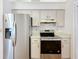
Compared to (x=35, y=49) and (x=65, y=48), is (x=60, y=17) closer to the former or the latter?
(x=65, y=48)

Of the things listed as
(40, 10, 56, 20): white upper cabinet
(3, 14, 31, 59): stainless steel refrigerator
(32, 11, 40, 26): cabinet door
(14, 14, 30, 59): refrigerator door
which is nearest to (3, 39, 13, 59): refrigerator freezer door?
(3, 14, 31, 59): stainless steel refrigerator

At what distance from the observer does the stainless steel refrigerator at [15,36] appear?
439cm

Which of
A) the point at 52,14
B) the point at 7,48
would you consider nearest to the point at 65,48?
the point at 52,14

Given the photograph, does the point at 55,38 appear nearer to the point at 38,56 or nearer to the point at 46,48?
the point at 46,48

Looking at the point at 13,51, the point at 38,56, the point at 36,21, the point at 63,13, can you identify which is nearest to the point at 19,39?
the point at 13,51

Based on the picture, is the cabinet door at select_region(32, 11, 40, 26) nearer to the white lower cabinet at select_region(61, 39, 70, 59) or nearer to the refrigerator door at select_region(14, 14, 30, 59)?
the refrigerator door at select_region(14, 14, 30, 59)

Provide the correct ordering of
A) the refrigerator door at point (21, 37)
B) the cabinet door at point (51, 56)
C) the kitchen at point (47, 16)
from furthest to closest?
the kitchen at point (47, 16), the cabinet door at point (51, 56), the refrigerator door at point (21, 37)

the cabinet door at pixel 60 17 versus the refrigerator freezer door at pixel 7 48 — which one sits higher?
the cabinet door at pixel 60 17

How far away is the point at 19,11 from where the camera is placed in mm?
6441

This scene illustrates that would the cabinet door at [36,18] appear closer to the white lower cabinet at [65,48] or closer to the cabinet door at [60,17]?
the cabinet door at [60,17]

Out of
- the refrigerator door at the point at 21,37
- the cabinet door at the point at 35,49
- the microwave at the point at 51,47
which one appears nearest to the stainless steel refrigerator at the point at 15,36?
the refrigerator door at the point at 21,37

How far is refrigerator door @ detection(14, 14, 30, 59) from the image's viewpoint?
15.9ft

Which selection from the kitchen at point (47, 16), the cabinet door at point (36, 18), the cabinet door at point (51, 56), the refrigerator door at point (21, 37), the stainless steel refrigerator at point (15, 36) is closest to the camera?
the stainless steel refrigerator at point (15, 36)

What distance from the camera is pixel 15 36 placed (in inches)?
177
